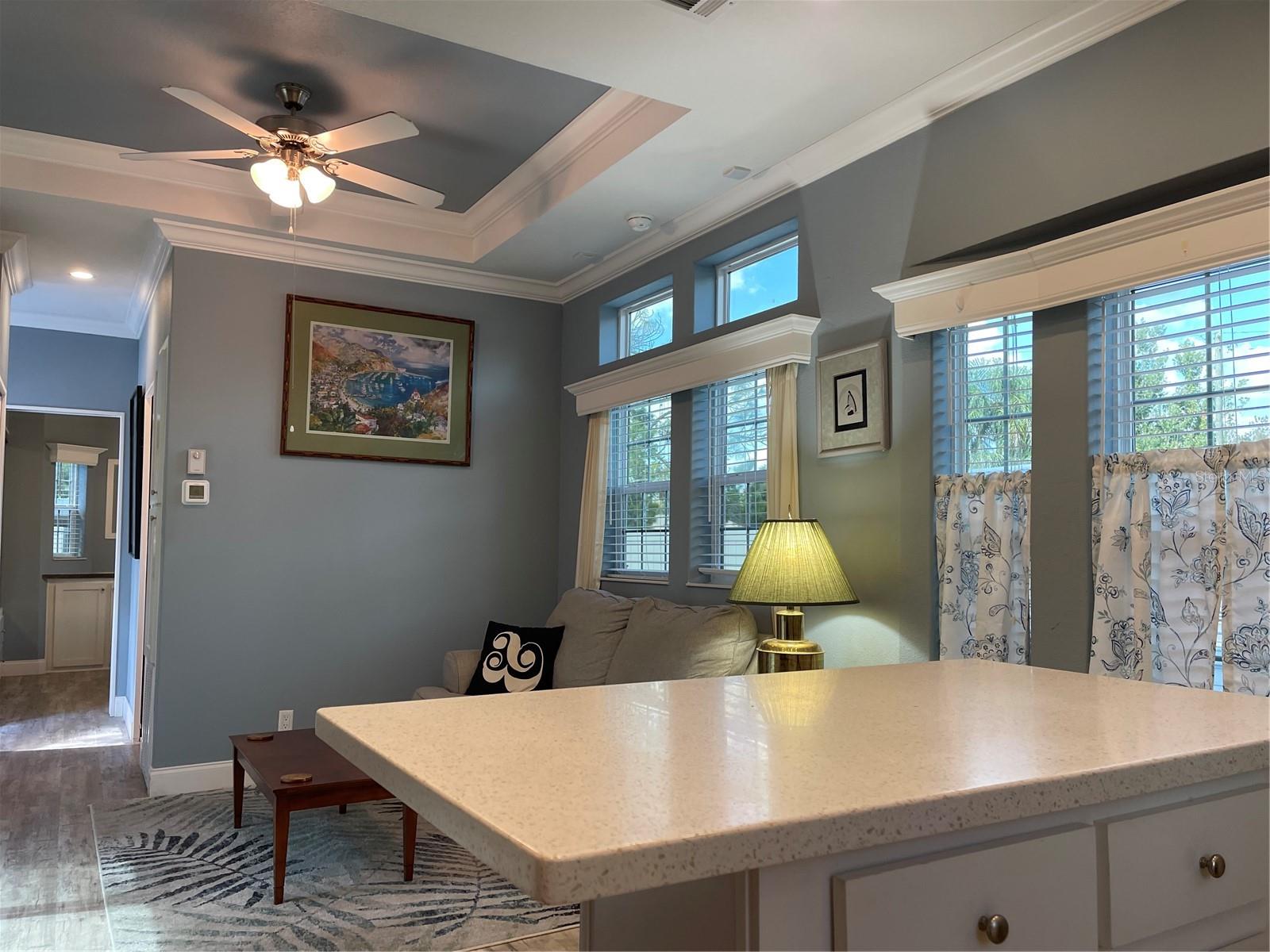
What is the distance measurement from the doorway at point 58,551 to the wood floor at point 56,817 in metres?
1.44

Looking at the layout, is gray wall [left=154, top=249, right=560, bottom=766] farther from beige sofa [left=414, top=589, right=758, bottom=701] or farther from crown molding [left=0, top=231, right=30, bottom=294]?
crown molding [left=0, top=231, right=30, bottom=294]

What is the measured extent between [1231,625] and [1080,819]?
1.52 m

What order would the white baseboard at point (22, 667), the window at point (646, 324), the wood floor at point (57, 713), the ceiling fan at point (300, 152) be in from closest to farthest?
1. the ceiling fan at point (300, 152)
2. the window at point (646, 324)
3. the wood floor at point (57, 713)
4. the white baseboard at point (22, 667)

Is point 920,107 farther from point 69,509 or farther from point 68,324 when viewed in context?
point 69,509

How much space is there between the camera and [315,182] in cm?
329

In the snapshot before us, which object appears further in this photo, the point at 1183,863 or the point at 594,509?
the point at 594,509

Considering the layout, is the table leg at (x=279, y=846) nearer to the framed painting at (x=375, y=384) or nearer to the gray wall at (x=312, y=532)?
the gray wall at (x=312, y=532)

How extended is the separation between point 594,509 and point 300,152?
85.6 inches

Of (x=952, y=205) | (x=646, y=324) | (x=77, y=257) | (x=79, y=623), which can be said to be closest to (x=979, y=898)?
(x=952, y=205)

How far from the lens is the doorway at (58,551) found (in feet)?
26.7

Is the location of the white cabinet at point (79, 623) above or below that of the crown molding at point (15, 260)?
below

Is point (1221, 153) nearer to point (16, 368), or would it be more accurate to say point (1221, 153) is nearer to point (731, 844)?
point (731, 844)

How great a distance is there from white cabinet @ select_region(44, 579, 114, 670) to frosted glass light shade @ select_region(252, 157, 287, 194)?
6190mm

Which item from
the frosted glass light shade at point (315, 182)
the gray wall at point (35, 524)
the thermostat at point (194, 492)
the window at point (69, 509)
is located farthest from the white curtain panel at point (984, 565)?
the window at point (69, 509)
